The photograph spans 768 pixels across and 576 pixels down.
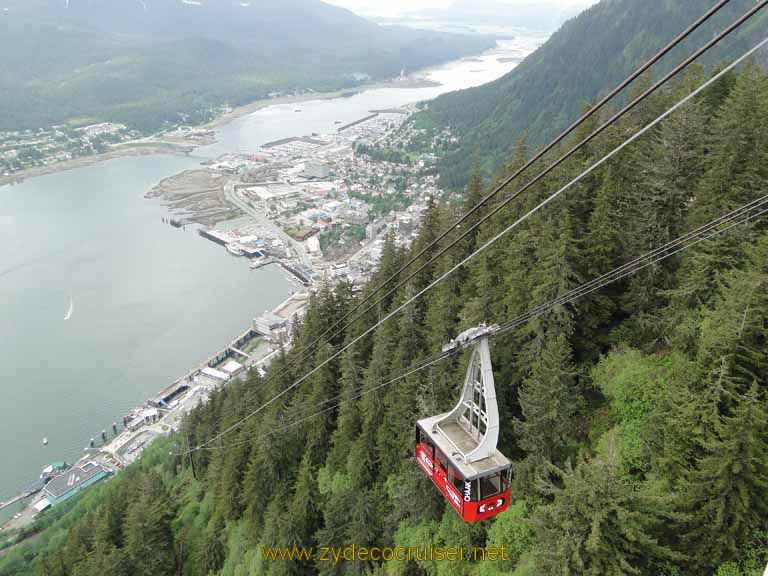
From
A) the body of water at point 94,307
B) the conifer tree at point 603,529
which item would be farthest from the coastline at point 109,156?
the conifer tree at point 603,529

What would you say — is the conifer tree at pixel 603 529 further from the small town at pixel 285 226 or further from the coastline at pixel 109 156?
the coastline at pixel 109 156

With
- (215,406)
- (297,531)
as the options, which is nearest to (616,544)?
(297,531)

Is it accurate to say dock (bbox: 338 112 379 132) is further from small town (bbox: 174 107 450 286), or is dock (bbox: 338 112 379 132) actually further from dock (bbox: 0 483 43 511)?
dock (bbox: 0 483 43 511)

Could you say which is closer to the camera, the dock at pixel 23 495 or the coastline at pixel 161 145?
the dock at pixel 23 495

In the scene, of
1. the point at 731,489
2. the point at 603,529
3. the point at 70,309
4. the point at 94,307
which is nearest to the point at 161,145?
the point at 70,309

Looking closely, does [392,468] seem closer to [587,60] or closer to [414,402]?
[414,402]

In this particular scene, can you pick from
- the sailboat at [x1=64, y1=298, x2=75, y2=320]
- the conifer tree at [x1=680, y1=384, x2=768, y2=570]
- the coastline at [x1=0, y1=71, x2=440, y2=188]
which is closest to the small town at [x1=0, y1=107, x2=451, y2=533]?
the coastline at [x1=0, y1=71, x2=440, y2=188]
